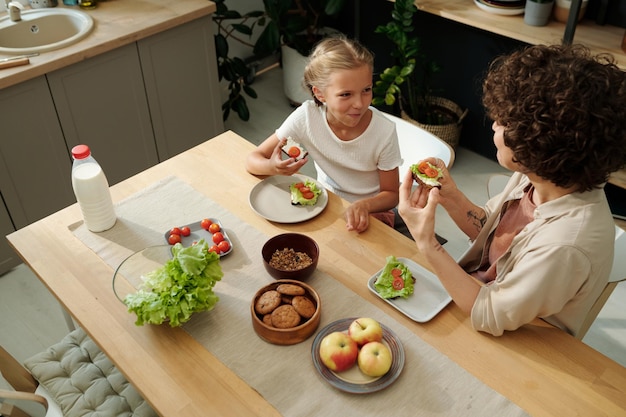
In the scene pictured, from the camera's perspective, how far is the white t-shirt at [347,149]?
6.50 feet

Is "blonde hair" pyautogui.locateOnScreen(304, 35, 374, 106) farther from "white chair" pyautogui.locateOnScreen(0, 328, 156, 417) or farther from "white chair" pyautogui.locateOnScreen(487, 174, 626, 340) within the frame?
"white chair" pyautogui.locateOnScreen(0, 328, 156, 417)

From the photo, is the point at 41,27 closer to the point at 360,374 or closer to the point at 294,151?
the point at 294,151

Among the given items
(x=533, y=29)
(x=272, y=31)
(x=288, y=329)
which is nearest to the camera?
(x=288, y=329)

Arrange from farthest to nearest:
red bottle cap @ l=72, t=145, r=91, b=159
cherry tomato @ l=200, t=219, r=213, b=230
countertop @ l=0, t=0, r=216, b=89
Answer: countertop @ l=0, t=0, r=216, b=89, cherry tomato @ l=200, t=219, r=213, b=230, red bottle cap @ l=72, t=145, r=91, b=159

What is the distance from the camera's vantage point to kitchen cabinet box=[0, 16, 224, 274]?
2.69 meters

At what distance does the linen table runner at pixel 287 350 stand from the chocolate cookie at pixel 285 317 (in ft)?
0.19

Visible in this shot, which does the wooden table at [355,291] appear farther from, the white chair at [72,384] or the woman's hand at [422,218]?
the white chair at [72,384]

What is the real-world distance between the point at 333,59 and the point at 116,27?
1.48m

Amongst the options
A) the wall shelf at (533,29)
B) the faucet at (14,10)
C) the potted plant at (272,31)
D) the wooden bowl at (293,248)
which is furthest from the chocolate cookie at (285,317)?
the potted plant at (272,31)

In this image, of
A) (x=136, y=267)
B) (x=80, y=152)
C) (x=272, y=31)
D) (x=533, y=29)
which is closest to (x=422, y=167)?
(x=136, y=267)

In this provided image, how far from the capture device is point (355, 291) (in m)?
1.58

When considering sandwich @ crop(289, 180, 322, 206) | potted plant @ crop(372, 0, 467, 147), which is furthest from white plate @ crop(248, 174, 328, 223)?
potted plant @ crop(372, 0, 467, 147)

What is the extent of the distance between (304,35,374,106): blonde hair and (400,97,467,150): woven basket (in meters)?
1.60

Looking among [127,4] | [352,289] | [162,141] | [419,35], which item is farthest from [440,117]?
[352,289]
